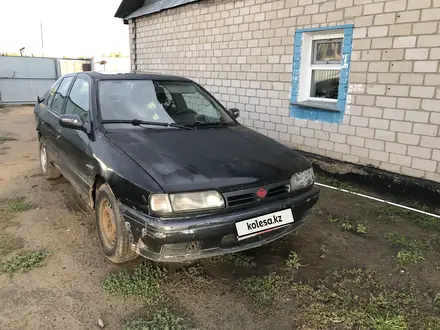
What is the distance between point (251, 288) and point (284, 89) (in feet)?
13.8

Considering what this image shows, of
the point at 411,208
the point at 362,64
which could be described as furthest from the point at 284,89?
the point at 411,208

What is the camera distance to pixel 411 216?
4.26 metres

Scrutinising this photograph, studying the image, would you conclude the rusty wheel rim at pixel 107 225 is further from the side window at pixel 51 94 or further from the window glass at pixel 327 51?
the window glass at pixel 327 51

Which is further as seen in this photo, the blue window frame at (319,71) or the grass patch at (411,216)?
the blue window frame at (319,71)

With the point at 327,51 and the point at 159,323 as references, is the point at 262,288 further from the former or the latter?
the point at 327,51

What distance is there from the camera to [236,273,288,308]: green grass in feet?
8.47

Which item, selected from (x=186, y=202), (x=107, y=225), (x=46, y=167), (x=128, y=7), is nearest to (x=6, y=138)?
(x=46, y=167)

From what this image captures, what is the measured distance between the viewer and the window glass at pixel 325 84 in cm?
556

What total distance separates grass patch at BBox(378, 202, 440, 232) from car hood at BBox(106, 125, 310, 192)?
Answer: 1.77m

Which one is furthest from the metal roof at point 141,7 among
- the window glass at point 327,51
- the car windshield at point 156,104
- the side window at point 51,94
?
the car windshield at point 156,104

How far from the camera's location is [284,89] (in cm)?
617

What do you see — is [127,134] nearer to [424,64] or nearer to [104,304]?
[104,304]

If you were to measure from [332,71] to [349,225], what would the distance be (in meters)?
2.70

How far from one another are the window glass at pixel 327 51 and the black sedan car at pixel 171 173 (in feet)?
8.18
